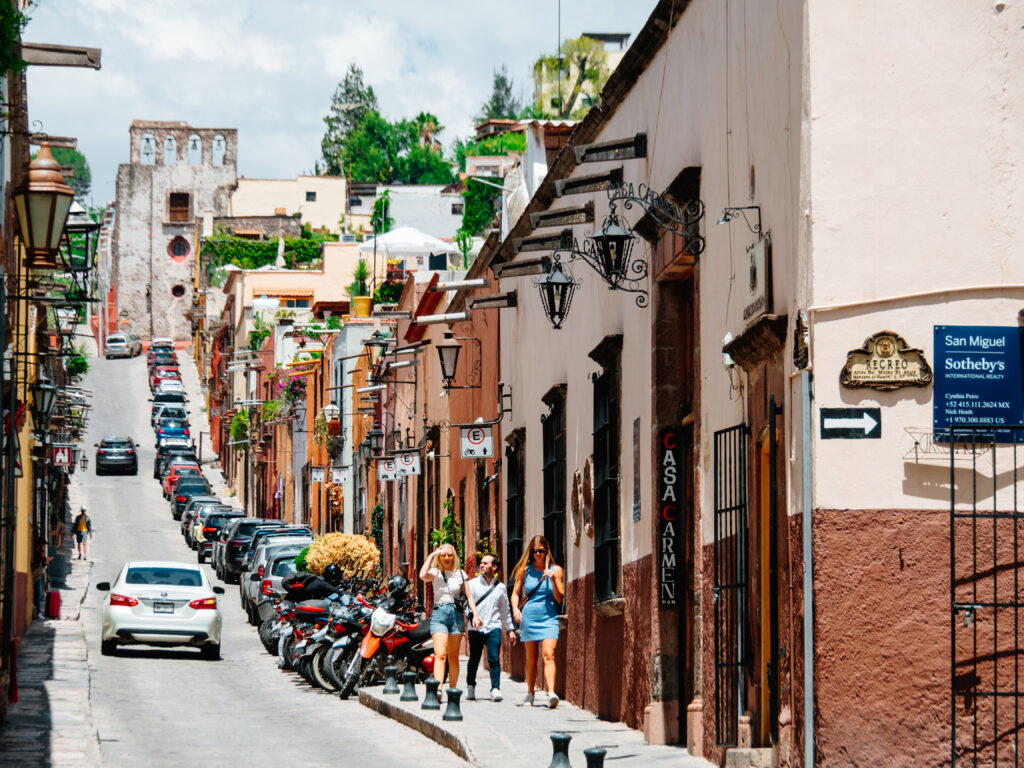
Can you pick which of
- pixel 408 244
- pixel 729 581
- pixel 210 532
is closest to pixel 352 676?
pixel 729 581

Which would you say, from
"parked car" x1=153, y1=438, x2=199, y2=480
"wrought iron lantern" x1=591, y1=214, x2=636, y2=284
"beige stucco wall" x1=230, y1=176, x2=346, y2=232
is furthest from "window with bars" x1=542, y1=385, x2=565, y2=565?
"beige stucco wall" x1=230, y1=176, x2=346, y2=232

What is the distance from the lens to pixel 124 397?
345ft

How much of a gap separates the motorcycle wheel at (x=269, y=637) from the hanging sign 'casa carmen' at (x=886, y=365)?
18.7 m

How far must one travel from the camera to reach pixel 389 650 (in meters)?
21.7

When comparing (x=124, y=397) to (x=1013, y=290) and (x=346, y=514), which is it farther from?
(x=1013, y=290)

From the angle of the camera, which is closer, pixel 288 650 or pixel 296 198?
pixel 288 650

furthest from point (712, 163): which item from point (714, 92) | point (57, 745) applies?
point (57, 745)

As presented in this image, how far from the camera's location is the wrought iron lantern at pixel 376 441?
43.6m

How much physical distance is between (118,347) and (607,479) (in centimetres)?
10684

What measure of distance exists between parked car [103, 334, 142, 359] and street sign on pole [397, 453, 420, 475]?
89498mm

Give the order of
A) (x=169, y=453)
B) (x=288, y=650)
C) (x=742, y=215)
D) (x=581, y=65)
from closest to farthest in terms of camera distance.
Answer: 1. (x=742, y=215)
2. (x=288, y=650)
3. (x=169, y=453)
4. (x=581, y=65)

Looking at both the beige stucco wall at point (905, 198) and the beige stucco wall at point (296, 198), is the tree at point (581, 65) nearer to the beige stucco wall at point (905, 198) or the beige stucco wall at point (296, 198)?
the beige stucco wall at point (296, 198)

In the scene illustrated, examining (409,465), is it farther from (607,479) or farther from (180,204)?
(180,204)

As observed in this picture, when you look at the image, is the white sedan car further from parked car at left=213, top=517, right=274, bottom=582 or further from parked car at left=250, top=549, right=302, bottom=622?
parked car at left=213, top=517, right=274, bottom=582
